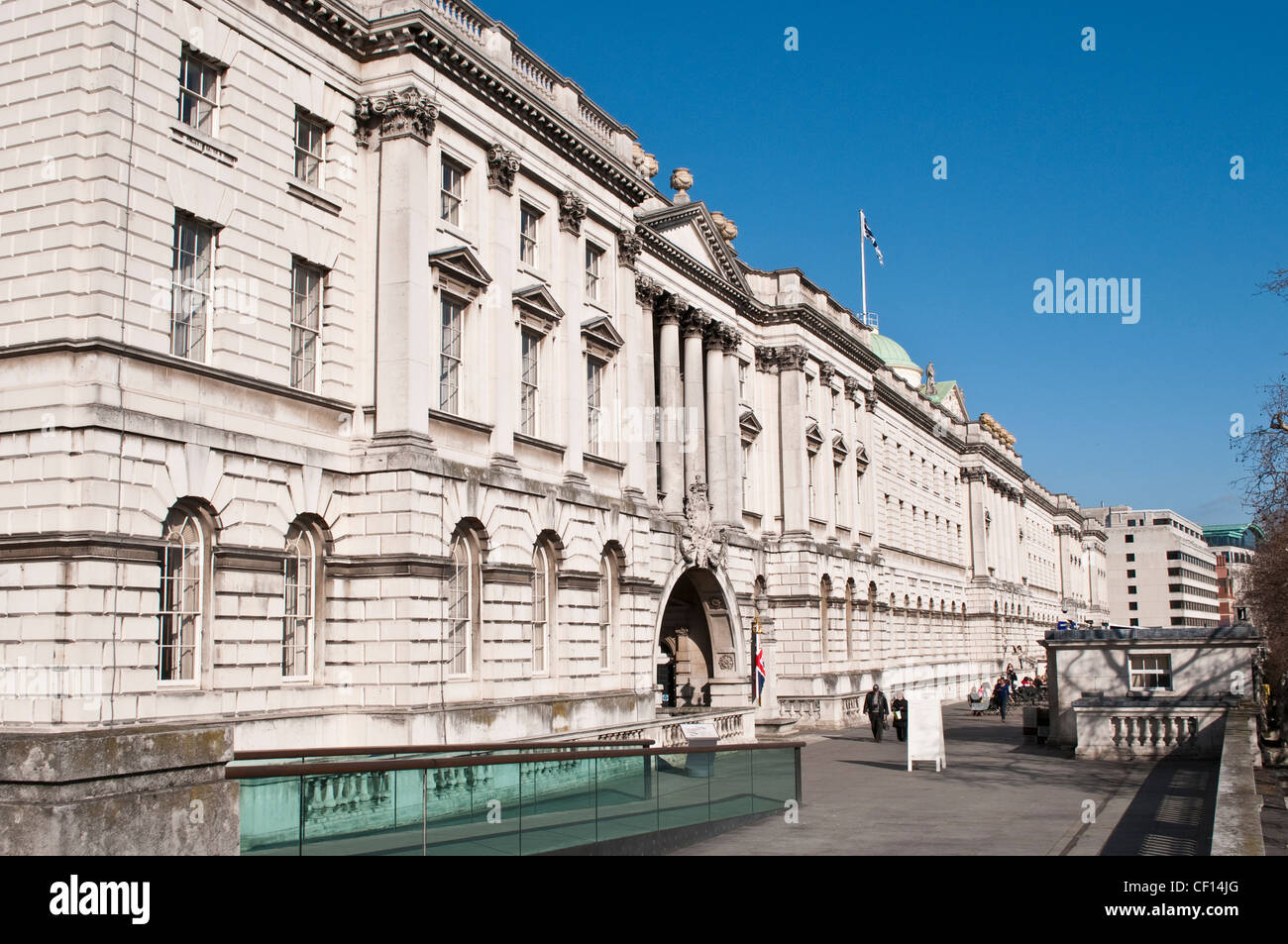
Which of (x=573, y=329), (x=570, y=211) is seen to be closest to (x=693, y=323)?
(x=570, y=211)

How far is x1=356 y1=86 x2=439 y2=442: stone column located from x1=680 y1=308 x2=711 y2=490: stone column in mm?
19241

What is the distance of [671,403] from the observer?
134 feet

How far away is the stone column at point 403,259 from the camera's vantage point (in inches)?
914

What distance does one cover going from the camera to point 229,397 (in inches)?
794

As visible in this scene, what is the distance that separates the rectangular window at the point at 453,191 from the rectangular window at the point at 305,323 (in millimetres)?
3756

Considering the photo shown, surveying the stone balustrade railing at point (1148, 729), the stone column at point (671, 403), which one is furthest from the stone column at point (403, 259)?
the stone balustrade railing at point (1148, 729)

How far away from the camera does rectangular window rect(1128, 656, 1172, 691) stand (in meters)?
32.2

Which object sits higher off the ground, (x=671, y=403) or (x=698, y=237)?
(x=698, y=237)

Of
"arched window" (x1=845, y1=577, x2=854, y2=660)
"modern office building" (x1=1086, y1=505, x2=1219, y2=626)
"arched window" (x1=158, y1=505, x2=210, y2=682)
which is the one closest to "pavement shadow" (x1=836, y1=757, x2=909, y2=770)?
"arched window" (x1=158, y1=505, x2=210, y2=682)

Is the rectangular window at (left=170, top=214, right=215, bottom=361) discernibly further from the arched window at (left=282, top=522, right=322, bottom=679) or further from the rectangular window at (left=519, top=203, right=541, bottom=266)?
the rectangular window at (left=519, top=203, right=541, bottom=266)

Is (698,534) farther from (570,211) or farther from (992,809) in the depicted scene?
(992,809)

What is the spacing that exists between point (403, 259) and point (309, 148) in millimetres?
2762
